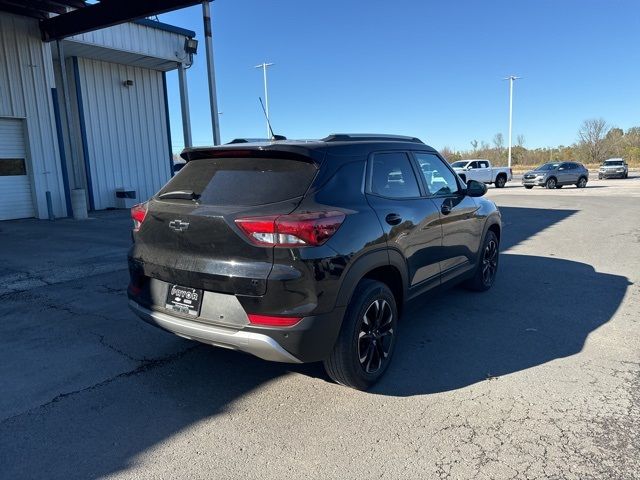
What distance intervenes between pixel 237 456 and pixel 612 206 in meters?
17.8

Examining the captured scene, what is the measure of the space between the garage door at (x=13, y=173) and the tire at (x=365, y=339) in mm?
13462

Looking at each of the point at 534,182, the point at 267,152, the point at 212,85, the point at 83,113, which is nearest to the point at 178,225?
the point at 267,152

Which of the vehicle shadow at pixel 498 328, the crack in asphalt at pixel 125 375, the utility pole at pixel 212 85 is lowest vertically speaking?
the vehicle shadow at pixel 498 328

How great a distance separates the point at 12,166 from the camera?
13.2m

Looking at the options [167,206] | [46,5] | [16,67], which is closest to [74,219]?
[16,67]

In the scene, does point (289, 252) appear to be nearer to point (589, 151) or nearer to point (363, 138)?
point (363, 138)

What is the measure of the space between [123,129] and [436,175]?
15.2 m

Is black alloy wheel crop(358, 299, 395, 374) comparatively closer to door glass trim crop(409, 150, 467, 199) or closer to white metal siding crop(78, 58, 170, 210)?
door glass trim crop(409, 150, 467, 199)

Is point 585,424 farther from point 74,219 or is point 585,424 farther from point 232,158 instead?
point 74,219

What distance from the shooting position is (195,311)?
312 centimetres

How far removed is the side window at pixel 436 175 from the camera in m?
4.46

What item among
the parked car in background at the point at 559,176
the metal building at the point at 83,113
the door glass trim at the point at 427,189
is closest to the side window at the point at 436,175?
the door glass trim at the point at 427,189

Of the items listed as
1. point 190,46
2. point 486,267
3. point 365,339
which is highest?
point 190,46

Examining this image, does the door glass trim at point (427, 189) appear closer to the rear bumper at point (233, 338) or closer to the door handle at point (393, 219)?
the door handle at point (393, 219)
